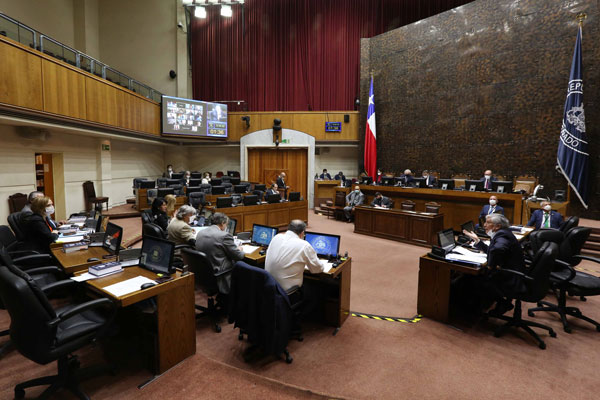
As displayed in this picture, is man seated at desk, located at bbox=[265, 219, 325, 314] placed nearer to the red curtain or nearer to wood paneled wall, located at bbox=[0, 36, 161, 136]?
wood paneled wall, located at bbox=[0, 36, 161, 136]

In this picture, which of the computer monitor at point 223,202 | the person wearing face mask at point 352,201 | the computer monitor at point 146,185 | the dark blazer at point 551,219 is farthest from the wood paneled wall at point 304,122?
the dark blazer at point 551,219

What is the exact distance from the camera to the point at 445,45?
34.0 ft

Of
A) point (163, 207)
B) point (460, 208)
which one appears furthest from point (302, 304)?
point (460, 208)

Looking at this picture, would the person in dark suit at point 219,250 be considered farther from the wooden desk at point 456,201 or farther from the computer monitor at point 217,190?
the wooden desk at point 456,201

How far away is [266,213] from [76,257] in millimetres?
4736

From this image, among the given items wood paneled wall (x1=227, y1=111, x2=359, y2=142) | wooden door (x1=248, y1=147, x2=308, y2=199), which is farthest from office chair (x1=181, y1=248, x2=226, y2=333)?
wood paneled wall (x1=227, y1=111, x2=359, y2=142)

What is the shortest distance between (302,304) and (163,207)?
2736mm

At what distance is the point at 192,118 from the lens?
11969 mm

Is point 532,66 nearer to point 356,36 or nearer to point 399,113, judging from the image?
point 399,113

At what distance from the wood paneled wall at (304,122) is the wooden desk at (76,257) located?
34.2 feet

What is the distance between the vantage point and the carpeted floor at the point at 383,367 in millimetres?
2355

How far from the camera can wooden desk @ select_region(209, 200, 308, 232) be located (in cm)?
717

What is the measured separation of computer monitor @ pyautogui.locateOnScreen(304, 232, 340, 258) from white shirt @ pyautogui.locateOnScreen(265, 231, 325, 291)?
1.85 ft

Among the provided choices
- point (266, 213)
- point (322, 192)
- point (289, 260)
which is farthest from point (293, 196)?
point (289, 260)
